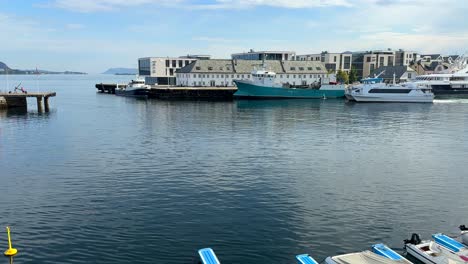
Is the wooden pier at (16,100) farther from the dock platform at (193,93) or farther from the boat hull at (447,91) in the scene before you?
the boat hull at (447,91)

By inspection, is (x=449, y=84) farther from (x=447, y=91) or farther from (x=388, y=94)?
(x=388, y=94)

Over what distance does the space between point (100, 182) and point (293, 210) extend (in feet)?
52.6

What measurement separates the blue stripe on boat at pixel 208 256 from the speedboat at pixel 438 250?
32.9 ft

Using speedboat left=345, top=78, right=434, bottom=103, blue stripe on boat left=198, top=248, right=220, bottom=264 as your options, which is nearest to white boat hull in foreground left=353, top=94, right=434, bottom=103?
speedboat left=345, top=78, right=434, bottom=103

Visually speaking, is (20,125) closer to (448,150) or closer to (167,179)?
(167,179)

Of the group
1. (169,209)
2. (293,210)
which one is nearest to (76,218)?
(169,209)

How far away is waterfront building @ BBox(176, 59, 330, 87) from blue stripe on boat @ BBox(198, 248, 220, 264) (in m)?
122

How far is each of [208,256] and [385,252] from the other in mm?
8696

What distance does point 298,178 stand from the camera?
1275 inches

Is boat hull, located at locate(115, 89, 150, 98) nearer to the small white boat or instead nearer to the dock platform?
the dock platform

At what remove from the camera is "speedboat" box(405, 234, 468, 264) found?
18.1 metres

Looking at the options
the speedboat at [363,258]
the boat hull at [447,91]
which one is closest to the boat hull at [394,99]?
the boat hull at [447,91]

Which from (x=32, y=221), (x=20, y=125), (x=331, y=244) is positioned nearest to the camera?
(x=331, y=244)

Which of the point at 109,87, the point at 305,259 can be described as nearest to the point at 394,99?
the point at 305,259
